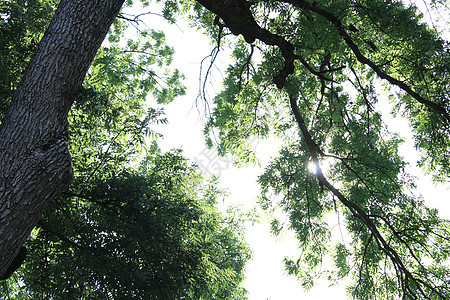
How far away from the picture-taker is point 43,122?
2.36 m

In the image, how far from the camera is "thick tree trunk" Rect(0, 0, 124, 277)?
82.0 inches

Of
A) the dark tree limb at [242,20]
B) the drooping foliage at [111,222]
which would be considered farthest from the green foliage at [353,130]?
the drooping foliage at [111,222]

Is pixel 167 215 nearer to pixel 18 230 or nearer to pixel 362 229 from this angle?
pixel 18 230

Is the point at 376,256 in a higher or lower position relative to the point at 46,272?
higher

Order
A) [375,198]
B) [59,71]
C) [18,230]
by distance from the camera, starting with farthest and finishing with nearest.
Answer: [375,198] → [59,71] → [18,230]

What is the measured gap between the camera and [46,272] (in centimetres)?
425

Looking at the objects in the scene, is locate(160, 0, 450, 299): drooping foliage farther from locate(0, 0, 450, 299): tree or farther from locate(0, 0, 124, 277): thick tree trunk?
locate(0, 0, 124, 277): thick tree trunk

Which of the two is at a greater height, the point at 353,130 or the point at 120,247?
the point at 353,130

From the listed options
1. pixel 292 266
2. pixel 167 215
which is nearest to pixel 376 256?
pixel 292 266

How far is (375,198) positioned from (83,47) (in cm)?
563

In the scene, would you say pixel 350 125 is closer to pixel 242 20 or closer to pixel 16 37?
pixel 242 20

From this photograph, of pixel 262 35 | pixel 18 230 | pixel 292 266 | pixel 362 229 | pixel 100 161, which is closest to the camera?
pixel 18 230

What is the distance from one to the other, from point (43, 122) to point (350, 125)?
5.53m

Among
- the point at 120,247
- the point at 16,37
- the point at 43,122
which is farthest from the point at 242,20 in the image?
the point at 120,247
